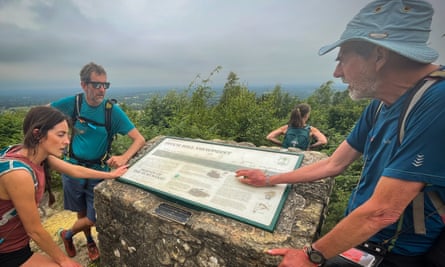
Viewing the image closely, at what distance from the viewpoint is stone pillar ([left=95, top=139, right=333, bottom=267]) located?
1.58 meters

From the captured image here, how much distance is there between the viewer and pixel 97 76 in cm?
→ 292

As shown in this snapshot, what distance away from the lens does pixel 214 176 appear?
215 cm

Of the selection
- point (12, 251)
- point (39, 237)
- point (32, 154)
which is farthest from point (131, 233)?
point (32, 154)

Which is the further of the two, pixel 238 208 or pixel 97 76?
pixel 97 76

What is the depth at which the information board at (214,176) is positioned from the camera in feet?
5.83

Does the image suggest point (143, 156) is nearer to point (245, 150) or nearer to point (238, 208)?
point (245, 150)

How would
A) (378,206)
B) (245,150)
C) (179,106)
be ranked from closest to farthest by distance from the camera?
(378,206), (245,150), (179,106)

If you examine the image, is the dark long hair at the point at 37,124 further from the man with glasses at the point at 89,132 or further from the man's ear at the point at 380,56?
the man's ear at the point at 380,56

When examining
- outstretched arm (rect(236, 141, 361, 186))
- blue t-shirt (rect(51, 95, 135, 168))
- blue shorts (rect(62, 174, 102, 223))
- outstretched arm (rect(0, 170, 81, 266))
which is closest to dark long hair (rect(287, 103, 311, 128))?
outstretched arm (rect(236, 141, 361, 186))

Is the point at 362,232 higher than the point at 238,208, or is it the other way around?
the point at 362,232

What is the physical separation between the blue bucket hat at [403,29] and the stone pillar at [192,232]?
129 cm

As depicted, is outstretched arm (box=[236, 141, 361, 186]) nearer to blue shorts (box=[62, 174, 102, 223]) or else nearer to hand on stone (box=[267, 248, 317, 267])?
hand on stone (box=[267, 248, 317, 267])

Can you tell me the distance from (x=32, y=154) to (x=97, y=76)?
54.0 inches

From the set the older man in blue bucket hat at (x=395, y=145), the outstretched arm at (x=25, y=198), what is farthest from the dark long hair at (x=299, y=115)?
the outstretched arm at (x=25, y=198)
